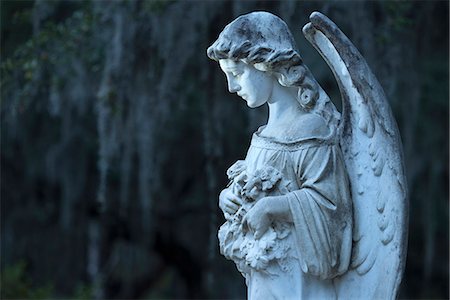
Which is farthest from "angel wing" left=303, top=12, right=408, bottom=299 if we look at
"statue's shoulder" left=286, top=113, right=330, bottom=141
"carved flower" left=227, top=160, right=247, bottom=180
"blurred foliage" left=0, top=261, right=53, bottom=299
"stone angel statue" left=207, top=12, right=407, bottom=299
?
"blurred foliage" left=0, top=261, right=53, bottom=299

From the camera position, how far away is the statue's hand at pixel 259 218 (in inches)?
196

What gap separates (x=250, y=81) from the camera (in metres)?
5.11

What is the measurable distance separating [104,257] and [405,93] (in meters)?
4.64

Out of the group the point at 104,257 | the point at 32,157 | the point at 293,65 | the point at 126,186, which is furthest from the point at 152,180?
the point at 293,65

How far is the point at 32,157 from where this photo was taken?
12500 mm

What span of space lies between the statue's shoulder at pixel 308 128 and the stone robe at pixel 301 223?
0.01 m

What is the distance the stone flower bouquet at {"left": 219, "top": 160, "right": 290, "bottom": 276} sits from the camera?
4988 mm

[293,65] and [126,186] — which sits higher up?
[293,65]

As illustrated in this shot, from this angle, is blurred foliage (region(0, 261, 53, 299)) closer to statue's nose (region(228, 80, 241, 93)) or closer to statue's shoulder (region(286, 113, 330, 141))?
statue's nose (region(228, 80, 241, 93))

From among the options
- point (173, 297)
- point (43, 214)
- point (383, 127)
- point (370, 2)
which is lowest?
point (173, 297)

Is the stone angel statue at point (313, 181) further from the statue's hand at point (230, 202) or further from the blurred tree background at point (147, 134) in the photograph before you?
the blurred tree background at point (147, 134)

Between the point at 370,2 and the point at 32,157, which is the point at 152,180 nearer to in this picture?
the point at 32,157

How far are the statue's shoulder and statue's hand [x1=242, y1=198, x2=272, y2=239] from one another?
0.29 meters

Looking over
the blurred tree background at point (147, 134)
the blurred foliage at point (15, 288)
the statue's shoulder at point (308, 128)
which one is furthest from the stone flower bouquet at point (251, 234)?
the blurred foliage at point (15, 288)
